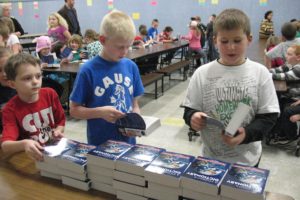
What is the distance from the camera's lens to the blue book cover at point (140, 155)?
1085 mm

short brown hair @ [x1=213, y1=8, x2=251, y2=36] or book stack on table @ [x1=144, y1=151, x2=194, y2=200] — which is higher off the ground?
short brown hair @ [x1=213, y1=8, x2=251, y2=36]

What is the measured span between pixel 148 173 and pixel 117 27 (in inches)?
30.6

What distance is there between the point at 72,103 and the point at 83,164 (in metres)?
0.53

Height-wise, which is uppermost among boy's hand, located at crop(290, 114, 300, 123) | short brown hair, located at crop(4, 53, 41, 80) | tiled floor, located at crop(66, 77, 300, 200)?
short brown hair, located at crop(4, 53, 41, 80)

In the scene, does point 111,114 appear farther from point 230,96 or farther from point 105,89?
point 230,96

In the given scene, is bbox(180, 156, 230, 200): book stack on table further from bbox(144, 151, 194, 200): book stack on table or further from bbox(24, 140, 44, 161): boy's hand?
bbox(24, 140, 44, 161): boy's hand

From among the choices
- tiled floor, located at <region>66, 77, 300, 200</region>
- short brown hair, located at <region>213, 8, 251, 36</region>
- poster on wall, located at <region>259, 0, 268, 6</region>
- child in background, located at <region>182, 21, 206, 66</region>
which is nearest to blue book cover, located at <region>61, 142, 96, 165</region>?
short brown hair, located at <region>213, 8, 251, 36</region>

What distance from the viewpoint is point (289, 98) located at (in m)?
3.77

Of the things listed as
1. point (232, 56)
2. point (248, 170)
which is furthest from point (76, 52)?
point (248, 170)

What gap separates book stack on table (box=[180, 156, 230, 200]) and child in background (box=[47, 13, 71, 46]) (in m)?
5.96

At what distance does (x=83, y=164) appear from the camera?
45.0 inches

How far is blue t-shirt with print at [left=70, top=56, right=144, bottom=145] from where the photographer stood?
159cm

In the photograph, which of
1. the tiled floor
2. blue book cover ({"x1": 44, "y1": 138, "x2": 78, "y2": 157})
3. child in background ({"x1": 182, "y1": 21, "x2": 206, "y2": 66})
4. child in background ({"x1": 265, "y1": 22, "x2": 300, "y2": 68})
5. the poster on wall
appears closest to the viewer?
blue book cover ({"x1": 44, "y1": 138, "x2": 78, "y2": 157})

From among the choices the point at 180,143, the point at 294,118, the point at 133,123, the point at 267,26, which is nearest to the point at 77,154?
the point at 133,123
